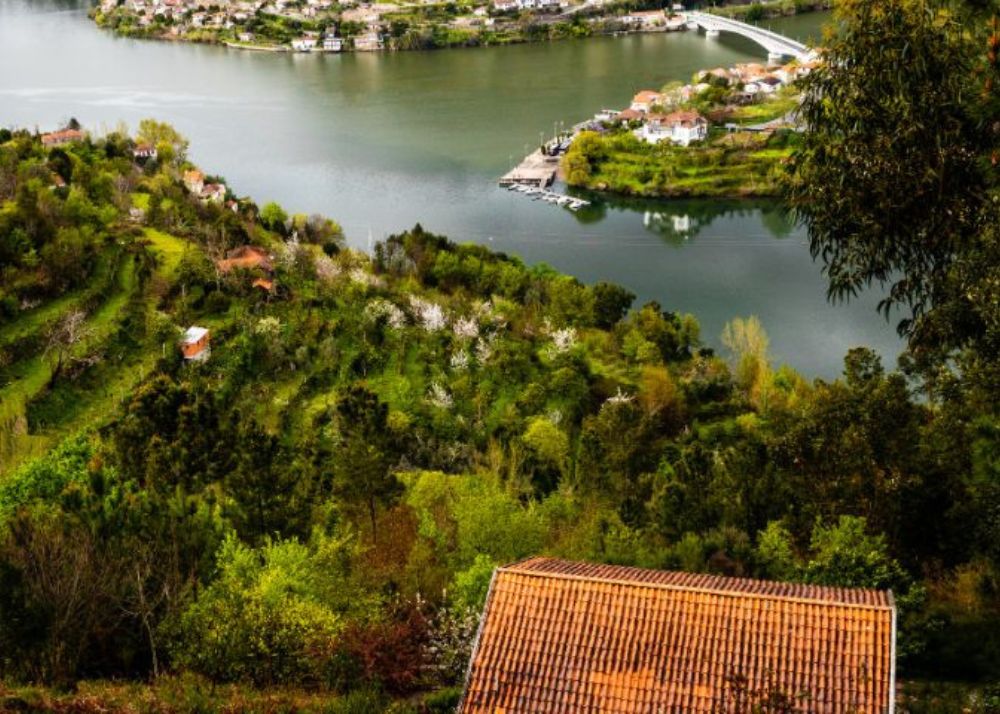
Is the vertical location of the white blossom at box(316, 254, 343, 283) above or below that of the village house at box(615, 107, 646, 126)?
below

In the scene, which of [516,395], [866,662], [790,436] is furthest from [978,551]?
[516,395]

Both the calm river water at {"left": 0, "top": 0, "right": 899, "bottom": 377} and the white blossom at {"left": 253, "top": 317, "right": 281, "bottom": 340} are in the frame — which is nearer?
the white blossom at {"left": 253, "top": 317, "right": 281, "bottom": 340}

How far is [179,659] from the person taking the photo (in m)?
8.15

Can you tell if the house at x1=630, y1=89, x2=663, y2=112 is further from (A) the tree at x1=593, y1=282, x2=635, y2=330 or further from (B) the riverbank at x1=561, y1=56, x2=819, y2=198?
(A) the tree at x1=593, y1=282, x2=635, y2=330

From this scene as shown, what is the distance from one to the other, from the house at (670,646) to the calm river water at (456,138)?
16.8m

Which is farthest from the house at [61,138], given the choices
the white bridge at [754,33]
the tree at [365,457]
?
the white bridge at [754,33]

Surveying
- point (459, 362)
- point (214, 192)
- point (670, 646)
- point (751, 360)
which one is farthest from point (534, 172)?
point (670, 646)

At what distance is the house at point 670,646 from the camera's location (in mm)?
6070

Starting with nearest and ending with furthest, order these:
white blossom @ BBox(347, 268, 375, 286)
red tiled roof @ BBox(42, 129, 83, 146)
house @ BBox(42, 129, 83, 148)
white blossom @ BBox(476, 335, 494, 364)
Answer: white blossom @ BBox(476, 335, 494, 364), white blossom @ BBox(347, 268, 375, 286), house @ BBox(42, 129, 83, 148), red tiled roof @ BBox(42, 129, 83, 146)

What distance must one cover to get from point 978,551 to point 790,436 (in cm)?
216

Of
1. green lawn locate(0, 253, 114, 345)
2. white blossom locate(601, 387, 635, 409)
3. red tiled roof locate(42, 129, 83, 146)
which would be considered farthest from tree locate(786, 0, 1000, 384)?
red tiled roof locate(42, 129, 83, 146)

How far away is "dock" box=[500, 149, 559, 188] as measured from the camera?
124ft

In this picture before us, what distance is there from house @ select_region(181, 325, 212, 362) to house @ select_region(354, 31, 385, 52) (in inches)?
2028

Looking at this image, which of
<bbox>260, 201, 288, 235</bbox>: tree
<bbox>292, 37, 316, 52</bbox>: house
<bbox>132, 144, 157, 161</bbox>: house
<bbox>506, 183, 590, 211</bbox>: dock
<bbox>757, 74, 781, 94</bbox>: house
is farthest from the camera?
<bbox>292, 37, 316, 52</bbox>: house
